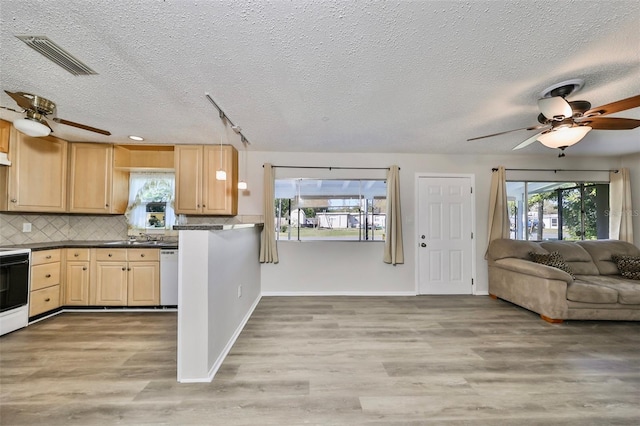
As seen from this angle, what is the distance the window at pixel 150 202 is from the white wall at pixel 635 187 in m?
7.67

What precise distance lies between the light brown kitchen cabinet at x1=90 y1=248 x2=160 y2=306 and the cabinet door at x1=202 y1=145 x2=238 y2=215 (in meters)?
1.00

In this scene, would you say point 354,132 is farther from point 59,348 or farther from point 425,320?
point 59,348

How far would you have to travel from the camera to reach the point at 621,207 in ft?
13.7

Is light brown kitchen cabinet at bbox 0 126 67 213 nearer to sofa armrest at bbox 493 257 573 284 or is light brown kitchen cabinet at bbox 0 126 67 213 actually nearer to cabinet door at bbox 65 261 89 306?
cabinet door at bbox 65 261 89 306

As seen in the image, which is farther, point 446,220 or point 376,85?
point 446,220

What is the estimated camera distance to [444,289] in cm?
426

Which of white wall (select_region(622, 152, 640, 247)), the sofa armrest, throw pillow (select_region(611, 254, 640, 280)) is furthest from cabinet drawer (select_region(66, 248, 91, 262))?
white wall (select_region(622, 152, 640, 247))

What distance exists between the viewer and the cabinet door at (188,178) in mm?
3740

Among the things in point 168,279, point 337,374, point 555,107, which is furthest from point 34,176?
point 555,107

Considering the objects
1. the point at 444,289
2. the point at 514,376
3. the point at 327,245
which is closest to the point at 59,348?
the point at 327,245

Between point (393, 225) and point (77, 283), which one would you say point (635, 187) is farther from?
point (77, 283)

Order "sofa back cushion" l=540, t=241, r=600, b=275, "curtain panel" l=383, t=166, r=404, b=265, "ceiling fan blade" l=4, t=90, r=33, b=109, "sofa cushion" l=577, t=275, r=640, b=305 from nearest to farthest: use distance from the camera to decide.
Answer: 1. "ceiling fan blade" l=4, t=90, r=33, b=109
2. "sofa cushion" l=577, t=275, r=640, b=305
3. "sofa back cushion" l=540, t=241, r=600, b=275
4. "curtain panel" l=383, t=166, r=404, b=265

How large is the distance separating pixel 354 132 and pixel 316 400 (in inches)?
112

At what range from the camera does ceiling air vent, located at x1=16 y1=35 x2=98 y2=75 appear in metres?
1.58
